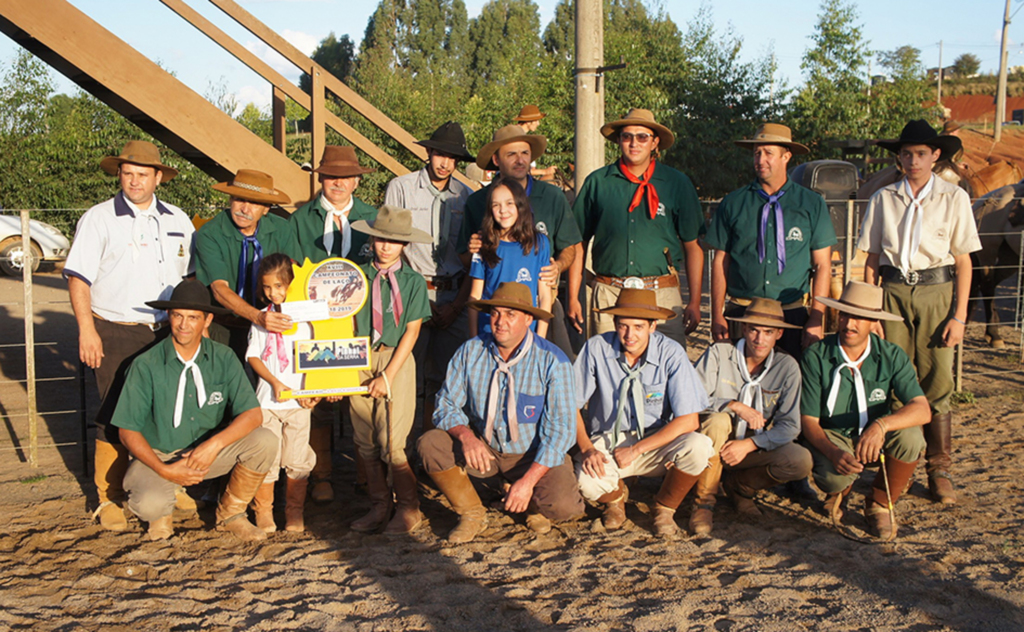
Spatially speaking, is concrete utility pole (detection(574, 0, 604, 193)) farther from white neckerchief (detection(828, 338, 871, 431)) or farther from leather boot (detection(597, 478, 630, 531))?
leather boot (detection(597, 478, 630, 531))

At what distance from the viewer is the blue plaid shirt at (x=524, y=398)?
454cm

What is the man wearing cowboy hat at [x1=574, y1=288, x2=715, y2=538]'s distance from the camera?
4613 millimetres

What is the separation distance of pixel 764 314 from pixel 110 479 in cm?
383

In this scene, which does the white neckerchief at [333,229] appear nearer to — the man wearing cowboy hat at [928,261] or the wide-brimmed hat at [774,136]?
the wide-brimmed hat at [774,136]

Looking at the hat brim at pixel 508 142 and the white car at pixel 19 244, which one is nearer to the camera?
the hat brim at pixel 508 142

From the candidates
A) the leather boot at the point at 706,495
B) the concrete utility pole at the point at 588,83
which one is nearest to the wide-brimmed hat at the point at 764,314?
the leather boot at the point at 706,495

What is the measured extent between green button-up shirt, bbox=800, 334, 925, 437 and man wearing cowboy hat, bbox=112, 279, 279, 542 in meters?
3.01

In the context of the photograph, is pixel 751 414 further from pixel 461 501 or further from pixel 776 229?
pixel 461 501

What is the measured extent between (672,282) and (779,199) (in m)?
0.82

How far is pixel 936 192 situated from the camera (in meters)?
5.16

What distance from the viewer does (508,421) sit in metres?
4.59

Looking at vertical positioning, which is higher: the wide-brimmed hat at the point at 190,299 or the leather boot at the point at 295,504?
the wide-brimmed hat at the point at 190,299

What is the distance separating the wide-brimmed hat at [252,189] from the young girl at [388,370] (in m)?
0.54

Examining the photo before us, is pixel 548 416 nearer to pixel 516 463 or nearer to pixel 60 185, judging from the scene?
pixel 516 463
